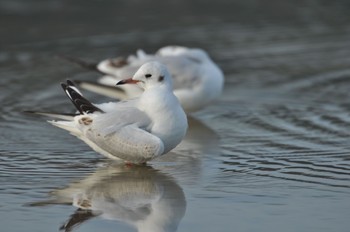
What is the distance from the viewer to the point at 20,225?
18.7 ft

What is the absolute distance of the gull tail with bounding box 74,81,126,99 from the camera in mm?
9344

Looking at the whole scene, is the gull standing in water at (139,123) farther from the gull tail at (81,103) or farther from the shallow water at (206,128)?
the shallow water at (206,128)

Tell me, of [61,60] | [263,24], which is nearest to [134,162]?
[61,60]

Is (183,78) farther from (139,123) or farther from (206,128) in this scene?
(139,123)

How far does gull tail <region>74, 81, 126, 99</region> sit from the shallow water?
296mm

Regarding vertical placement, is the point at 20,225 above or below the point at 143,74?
below

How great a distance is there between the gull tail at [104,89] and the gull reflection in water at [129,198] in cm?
213

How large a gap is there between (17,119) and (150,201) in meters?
2.93

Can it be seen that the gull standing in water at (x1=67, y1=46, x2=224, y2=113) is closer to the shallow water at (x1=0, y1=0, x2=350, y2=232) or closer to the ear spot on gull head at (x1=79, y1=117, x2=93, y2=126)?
the shallow water at (x1=0, y1=0, x2=350, y2=232)

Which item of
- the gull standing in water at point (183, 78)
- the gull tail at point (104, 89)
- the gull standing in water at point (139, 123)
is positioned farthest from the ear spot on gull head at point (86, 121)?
the gull tail at point (104, 89)

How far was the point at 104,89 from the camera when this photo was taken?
9.41m

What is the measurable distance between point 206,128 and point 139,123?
1.83 meters

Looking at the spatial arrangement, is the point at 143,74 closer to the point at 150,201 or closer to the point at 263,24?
the point at 150,201

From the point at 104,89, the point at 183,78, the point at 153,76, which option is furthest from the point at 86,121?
the point at 104,89
